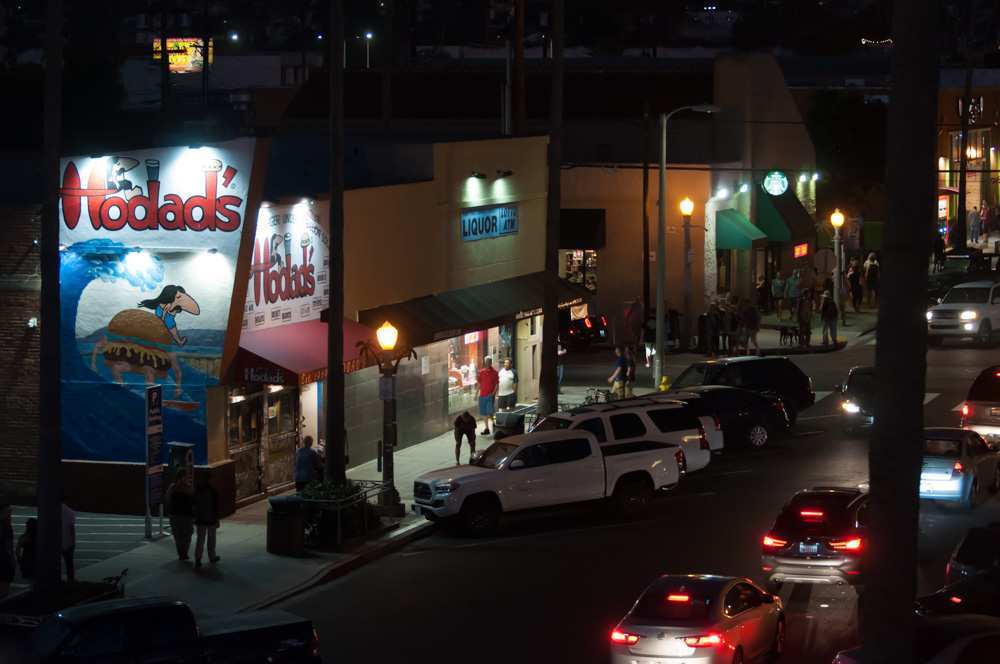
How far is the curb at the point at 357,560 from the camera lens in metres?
21.0

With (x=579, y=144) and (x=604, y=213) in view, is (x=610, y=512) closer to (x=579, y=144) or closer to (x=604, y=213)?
(x=604, y=213)

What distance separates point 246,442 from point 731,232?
3009cm

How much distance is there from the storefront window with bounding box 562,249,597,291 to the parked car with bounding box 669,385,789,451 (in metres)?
20.1

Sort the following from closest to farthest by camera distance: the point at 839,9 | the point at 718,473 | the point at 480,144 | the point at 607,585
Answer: the point at 607,585 < the point at 718,473 < the point at 480,144 < the point at 839,9

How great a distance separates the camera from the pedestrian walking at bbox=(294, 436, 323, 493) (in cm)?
2561

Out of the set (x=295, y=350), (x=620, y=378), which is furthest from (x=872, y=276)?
(x=295, y=350)

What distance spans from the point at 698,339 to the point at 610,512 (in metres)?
23.0

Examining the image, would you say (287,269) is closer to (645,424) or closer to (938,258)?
(645,424)

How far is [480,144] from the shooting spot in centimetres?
3691

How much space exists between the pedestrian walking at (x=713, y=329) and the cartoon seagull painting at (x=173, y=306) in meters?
24.7

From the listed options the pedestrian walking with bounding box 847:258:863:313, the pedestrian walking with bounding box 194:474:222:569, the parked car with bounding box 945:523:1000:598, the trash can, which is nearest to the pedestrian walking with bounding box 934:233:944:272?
the pedestrian walking with bounding box 847:258:863:313

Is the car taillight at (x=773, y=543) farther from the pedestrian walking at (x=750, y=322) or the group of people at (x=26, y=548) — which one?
the pedestrian walking at (x=750, y=322)

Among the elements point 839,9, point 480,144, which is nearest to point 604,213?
point 480,144

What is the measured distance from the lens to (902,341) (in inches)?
333
